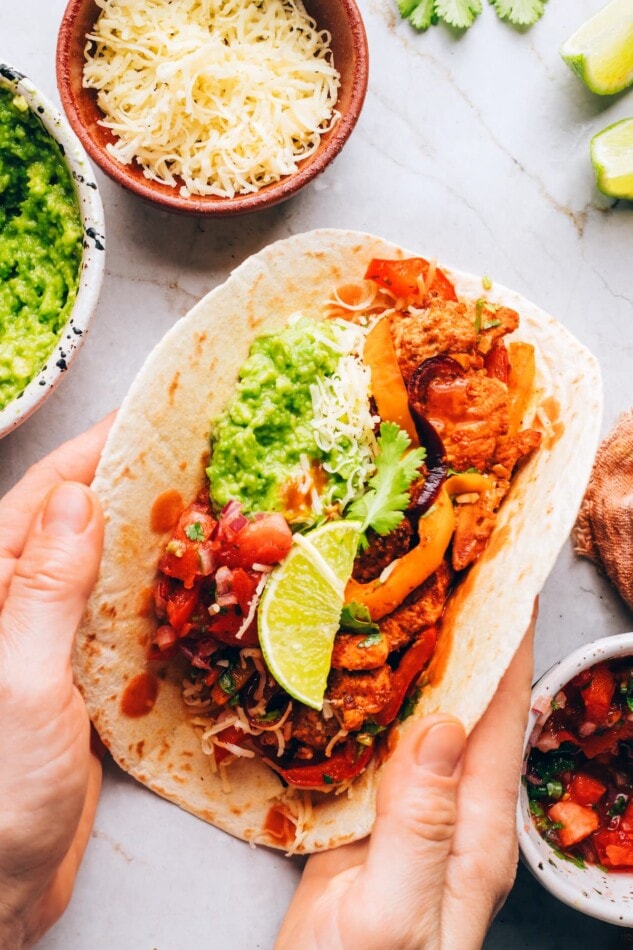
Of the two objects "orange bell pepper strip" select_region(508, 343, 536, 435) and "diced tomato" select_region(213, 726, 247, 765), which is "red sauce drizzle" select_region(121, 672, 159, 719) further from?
"orange bell pepper strip" select_region(508, 343, 536, 435)

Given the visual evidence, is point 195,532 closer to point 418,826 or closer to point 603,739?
point 418,826

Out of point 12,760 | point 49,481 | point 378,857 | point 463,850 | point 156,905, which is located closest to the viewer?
point 12,760

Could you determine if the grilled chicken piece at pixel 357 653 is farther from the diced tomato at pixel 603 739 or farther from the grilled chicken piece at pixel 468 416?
the diced tomato at pixel 603 739

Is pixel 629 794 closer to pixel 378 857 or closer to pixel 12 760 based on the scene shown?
pixel 378 857

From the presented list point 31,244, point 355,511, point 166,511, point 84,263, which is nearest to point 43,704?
point 166,511

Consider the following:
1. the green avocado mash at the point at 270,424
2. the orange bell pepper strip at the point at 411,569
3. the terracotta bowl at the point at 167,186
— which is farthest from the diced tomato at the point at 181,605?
the terracotta bowl at the point at 167,186

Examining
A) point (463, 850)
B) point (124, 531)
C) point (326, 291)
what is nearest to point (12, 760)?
point (124, 531)

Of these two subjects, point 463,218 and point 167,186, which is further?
point 463,218

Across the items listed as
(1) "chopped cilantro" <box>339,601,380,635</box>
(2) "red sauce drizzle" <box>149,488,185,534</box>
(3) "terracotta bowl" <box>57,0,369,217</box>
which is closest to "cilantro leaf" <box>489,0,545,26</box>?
(3) "terracotta bowl" <box>57,0,369,217</box>
